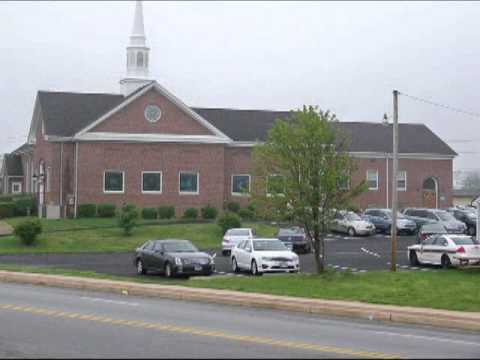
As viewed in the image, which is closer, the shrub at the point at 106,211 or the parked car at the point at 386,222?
the parked car at the point at 386,222

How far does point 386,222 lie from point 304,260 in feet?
60.5

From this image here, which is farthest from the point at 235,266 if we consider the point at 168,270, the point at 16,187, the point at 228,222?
the point at 16,187

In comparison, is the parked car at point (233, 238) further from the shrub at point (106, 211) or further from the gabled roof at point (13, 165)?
the gabled roof at point (13, 165)

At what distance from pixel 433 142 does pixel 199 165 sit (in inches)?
900

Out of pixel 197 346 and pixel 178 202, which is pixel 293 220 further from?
pixel 178 202

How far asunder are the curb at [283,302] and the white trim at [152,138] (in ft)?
108

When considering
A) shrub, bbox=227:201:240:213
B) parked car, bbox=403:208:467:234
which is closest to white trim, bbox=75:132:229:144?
shrub, bbox=227:201:240:213

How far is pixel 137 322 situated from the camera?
17.1m

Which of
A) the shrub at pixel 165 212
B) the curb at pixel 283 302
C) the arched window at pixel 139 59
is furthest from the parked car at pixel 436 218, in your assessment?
the curb at pixel 283 302

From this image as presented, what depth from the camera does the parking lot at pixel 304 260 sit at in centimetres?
3412

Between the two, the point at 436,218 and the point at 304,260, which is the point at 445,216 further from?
the point at 304,260

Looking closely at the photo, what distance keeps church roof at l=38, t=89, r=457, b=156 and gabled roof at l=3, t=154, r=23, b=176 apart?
1309 cm

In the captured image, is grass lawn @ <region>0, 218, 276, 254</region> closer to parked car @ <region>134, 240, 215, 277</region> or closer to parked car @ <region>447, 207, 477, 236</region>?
parked car @ <region>447, 207, 477, 236</region>

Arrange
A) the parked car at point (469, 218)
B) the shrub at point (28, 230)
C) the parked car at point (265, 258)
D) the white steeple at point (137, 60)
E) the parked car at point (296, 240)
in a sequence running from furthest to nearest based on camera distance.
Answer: the white steeple at point (137, 60), the parked car at point (469, 218), the shrub at point (28, 230), the parked car at point (296, 240), the parked car at point (265, 258)
